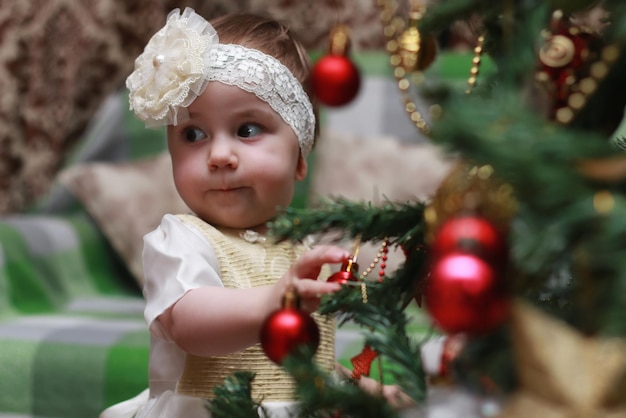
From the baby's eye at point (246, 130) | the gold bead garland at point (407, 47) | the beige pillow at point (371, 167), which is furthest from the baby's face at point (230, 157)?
the beige pillow at point (371, 167)

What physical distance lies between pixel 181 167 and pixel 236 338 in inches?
9.6

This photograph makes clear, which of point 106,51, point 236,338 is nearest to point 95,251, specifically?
point 106,51

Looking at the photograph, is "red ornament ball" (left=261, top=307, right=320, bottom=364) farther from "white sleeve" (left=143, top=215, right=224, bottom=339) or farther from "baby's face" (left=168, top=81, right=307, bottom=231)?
"baby's face" (left=168, top=81, right=307, bottom=231)

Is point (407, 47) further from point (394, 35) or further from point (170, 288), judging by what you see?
point (170, 288)

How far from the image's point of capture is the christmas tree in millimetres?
471

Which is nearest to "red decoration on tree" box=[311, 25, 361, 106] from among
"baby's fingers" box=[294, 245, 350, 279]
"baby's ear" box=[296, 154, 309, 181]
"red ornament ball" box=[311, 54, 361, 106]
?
"red ornament ball" box=[311, 54, 361, 106]

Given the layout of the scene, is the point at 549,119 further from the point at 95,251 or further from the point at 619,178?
the point at 95,251

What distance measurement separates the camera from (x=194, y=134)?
0.93m

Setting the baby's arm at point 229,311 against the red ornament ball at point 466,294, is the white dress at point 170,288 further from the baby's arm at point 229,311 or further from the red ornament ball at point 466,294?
the red ornament ball at point 466,294

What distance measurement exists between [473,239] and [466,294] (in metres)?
0.03

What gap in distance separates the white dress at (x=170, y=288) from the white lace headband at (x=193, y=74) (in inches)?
5.0

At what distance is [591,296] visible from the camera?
499 mm

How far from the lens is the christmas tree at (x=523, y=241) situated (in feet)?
1.55

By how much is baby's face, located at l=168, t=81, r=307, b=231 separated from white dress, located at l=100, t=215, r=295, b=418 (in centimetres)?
5
